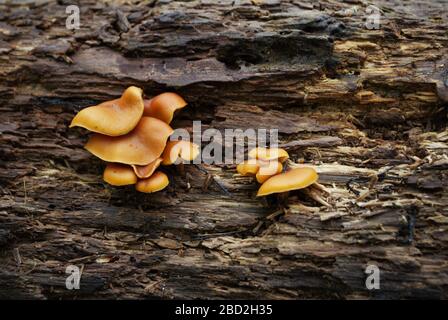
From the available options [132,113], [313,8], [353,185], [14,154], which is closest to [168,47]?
[132,113]

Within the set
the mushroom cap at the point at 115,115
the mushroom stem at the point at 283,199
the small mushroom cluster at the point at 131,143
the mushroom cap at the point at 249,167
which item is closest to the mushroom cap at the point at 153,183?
the small mushroom cluster at the point at 131,143

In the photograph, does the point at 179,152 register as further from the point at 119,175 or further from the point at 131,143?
the point at 119,175

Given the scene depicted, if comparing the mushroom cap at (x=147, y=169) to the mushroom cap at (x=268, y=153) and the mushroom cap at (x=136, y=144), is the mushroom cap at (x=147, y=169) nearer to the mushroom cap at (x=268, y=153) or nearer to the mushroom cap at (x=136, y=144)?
the mushroom cap at (x=136, y=144)

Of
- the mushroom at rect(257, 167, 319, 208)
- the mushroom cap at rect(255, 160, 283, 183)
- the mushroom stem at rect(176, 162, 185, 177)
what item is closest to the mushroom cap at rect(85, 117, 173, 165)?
the mushroom stem at rect(176, 162, 185, 177)

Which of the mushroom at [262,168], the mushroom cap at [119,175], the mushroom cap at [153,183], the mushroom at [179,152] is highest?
the mushroom at [179,152]

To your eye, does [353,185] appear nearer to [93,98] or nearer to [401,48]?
[401,48]

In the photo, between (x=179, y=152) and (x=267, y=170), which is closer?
(x=267, y=170)

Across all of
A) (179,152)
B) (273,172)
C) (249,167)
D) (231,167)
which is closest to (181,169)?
(179,152)
